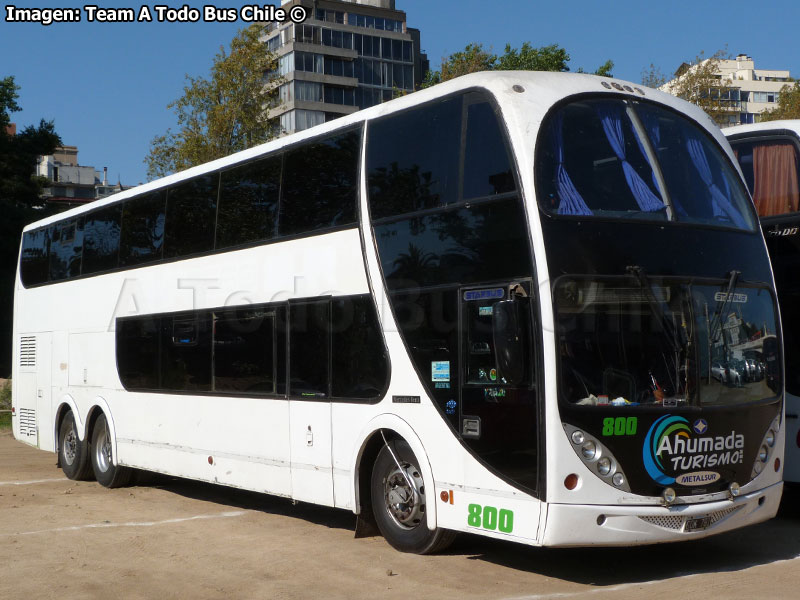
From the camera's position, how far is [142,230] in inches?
561

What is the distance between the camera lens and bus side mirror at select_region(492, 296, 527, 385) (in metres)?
Answer: 7.86

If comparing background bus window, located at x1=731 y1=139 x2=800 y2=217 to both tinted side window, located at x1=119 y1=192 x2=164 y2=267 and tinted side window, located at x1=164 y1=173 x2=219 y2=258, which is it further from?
tinted side window, located at x1=119 y1=192 x2=164 y2=267

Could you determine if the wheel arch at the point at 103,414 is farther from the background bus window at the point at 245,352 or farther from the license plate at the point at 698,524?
the license plate at the point at 698,524

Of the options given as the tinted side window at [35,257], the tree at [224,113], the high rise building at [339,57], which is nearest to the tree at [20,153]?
the tree at [224,113]

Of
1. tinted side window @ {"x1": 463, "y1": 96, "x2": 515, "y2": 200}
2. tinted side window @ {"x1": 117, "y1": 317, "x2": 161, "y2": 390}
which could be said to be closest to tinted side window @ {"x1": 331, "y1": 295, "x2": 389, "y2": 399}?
tinted side window @ {"x1": 463, "y1": 96, "x2": 515, "y2": 200}

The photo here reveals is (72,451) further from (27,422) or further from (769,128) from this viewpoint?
(769,128)

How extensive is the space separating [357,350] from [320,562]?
1.98 meters

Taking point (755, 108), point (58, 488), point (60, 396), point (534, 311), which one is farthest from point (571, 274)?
point (755, 108)

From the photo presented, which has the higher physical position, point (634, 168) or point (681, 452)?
point (634, 168)

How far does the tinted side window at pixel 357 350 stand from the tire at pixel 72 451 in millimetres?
7018

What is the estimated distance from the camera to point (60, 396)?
1648 centimetres

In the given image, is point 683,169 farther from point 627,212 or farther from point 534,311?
point 534,311

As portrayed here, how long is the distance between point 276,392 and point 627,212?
4.54m

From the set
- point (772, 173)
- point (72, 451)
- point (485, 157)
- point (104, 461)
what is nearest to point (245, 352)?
point (485, 157)
